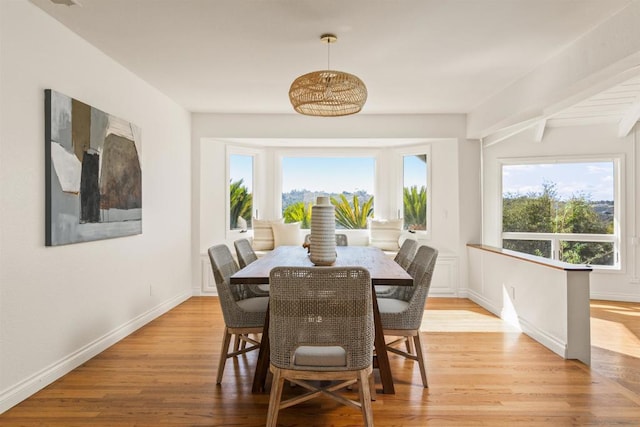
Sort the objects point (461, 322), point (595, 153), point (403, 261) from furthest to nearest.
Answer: point (595, 153), point (461, 322), point (403, 261)

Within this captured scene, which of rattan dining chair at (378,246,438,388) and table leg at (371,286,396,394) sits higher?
rattan dining chair at (378,246,438,388)

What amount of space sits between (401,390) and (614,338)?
250cm

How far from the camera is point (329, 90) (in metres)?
3.02

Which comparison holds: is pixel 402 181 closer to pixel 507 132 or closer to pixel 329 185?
pixel 329 185

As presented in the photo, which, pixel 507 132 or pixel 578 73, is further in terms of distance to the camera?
pixel 507 132

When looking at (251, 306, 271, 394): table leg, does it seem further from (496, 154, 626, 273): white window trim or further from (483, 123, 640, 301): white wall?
(496, 154, 626, 273): white window trim

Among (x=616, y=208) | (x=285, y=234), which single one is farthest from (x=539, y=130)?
(x=285, y=234)

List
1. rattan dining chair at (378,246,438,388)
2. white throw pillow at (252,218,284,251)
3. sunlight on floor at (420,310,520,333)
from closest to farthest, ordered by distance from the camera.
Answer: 1. rattan dining chair at (378,246,438,388)
2. sunlight on floor at (420,310,520,333)
3. white throw pillow at (252,218,284,251)

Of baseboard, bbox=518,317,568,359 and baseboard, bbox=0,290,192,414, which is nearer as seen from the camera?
baseboard, bbox=0,290,192,414

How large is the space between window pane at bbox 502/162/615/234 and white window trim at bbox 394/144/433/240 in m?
1.02

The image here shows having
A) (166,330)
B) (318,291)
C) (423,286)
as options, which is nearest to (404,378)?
(423,286)

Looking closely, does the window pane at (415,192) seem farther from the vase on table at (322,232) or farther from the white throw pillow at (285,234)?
the vase on table at (322,232)

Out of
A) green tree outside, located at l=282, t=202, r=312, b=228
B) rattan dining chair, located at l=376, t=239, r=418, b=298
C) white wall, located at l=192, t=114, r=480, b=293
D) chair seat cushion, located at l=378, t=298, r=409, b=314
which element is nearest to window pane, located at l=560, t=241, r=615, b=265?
white wall, located at l=192, t=114, r=480, b=293

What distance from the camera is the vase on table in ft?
9.62
